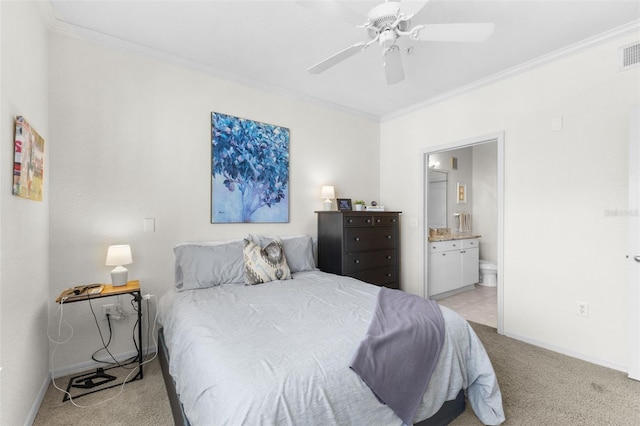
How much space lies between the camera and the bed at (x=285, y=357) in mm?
1074

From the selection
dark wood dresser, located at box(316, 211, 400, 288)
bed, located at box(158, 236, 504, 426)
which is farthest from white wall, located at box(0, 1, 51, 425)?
dark wood dresser, located at box(316, 211, 400, 288)

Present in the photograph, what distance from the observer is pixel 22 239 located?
5.38 feet

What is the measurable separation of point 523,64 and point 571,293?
2202mm

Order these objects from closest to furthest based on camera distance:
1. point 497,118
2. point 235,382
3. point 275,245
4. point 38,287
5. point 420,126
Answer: point 235,382
point 38,287
point 275,245
point 497,118
point 420,126

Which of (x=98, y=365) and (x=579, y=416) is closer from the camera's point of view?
(x=579, y=416)

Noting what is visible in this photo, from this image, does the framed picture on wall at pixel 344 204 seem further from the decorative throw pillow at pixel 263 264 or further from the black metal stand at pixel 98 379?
the black metal stand at pixel 98 379

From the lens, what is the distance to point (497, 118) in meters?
3.09

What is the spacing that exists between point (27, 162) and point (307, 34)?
2.09m

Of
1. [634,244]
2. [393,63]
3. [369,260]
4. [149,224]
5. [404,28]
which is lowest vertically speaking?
[369,260]

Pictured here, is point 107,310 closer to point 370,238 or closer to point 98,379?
point 98,379

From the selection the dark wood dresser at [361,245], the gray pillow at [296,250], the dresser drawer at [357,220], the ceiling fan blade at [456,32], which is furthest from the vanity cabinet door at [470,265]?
the ceiling fan blade at [456,32]

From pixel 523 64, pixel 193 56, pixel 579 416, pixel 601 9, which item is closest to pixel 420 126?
pixel 523 64

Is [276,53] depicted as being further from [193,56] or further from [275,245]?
[275,245]

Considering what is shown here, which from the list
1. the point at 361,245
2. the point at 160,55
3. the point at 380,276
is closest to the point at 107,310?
the point at 160,55
